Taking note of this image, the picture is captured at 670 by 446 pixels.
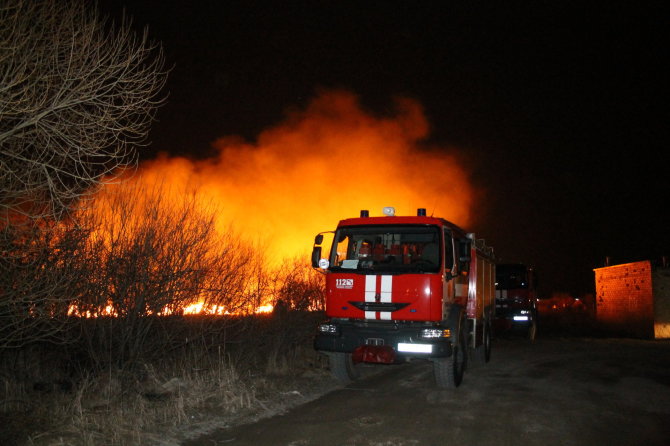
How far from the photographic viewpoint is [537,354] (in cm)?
1338

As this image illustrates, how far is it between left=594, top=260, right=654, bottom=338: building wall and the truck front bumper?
2076 centimetres

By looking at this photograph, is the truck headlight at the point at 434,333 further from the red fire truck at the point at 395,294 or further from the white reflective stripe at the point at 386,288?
the white reflective stripe at the point at 386,288

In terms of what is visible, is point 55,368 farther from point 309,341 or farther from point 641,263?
point 641,263

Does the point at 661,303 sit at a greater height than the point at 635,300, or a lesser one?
lesser

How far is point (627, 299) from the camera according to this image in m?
26.6

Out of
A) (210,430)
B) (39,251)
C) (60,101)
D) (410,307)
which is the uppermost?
(60,101)

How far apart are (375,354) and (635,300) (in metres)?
22.6

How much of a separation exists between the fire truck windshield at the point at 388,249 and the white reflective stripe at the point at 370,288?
148mm

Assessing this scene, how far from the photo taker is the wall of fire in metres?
23.9

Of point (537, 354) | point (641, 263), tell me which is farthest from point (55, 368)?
point (641, 263)

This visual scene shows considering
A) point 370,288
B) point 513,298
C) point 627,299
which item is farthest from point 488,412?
point 627,299

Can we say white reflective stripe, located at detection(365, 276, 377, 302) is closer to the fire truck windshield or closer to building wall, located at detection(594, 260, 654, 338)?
the fire truck windshield

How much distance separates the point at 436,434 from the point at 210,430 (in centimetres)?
251

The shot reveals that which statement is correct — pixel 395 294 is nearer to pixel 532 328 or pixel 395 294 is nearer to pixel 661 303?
pixel 532 328
